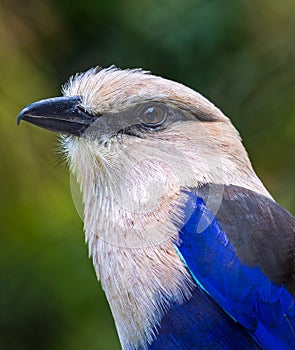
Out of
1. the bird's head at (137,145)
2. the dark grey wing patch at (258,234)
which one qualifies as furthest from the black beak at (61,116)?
the dark grey wing patch at (258,234)

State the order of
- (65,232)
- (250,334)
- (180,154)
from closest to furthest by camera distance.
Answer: (250,334) → (180,154) → (65,232)

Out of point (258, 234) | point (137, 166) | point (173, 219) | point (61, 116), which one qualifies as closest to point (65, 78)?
point (61, 116)

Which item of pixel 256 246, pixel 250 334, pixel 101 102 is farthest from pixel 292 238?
pixel 101 102

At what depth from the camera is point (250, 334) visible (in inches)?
106

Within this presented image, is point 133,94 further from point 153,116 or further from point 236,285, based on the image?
point 236,285

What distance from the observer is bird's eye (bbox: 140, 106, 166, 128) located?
2891 millimetres

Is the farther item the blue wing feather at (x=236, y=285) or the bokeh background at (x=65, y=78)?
the bokeh background at (x=65, y=78)

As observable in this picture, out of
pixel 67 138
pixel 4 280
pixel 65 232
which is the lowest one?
pixel 4 280

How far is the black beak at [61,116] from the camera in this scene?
2.86 metres

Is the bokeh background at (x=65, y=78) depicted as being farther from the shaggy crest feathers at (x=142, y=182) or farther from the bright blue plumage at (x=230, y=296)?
the bright blue plumage at (x=230, y=296)

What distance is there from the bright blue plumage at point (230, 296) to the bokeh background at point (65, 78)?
4.24 feet

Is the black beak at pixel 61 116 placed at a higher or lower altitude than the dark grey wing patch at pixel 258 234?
higher

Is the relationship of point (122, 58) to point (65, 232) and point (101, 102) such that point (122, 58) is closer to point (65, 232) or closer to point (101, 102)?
point (65, 232)

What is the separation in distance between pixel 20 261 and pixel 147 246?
1470 mm
